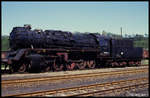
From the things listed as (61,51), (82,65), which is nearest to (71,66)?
(82,65)

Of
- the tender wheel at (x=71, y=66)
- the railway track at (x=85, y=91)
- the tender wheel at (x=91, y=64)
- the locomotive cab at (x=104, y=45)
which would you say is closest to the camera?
the railway track at (x=85, y=91)

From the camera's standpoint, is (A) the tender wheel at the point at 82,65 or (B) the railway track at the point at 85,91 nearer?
(B) the railway track at the point at 85,91

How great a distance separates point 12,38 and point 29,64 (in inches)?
119

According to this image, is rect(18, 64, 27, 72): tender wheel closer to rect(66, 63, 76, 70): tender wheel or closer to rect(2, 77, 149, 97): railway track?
rect(66, 63, 76, 70): tender wheel

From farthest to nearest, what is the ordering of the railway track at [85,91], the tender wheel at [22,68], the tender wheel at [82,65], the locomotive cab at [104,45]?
the locomotive cab at [104,45] < the tender wheel at [82,65] < the tender wheel at [22,68] < the railway track at [85,91]

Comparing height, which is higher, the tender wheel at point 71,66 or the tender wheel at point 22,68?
the tender wheel at point 22,68

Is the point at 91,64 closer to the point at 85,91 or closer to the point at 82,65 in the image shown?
the point at 82,65

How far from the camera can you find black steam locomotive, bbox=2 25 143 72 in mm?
18688

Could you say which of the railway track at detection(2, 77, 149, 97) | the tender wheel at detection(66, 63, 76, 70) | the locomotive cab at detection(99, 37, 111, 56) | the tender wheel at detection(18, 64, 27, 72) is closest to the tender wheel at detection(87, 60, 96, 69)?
the locomotive cab at detection(99, 37, 111, 56)

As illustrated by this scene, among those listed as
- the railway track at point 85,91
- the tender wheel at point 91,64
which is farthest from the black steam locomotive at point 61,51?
the railway track at point 85,91

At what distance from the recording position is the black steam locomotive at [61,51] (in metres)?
18.7

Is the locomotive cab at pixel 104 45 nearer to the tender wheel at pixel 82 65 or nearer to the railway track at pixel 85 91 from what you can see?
the tender wheel at pixel 82 65

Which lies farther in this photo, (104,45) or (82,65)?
(104,45)

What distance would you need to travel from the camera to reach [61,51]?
69.9ft
